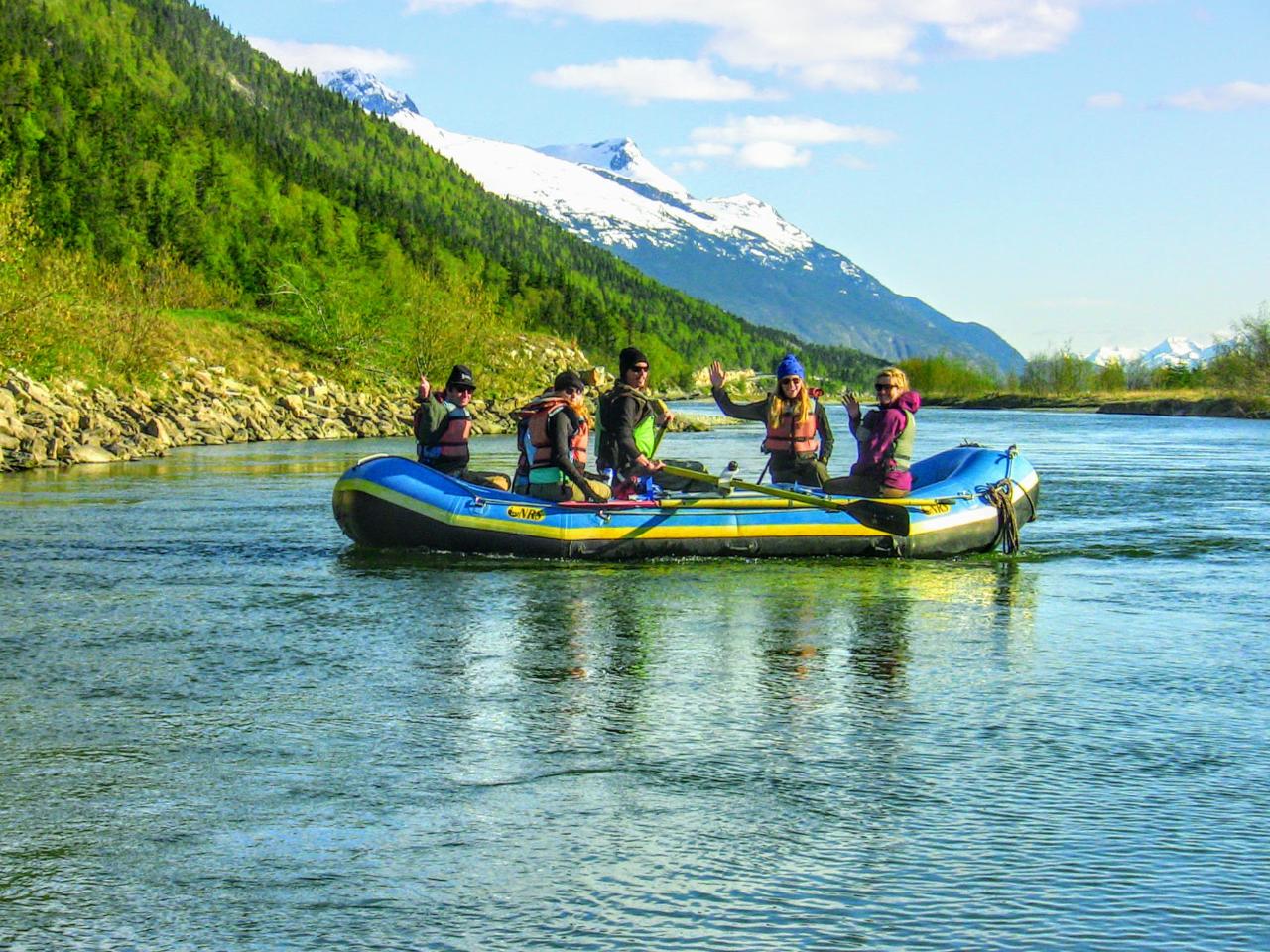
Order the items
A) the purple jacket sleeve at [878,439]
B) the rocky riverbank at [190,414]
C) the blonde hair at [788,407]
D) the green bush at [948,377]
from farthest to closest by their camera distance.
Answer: the green bush at [948,377]
the rocky riverbank at [190,414]
the blonde hair at [788,407]
the purple jacket sleeve at [878,439]

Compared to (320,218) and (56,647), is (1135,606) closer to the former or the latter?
(56,647)

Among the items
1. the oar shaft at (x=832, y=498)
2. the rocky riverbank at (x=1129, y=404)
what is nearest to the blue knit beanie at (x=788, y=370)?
the oar shaft at (x=832, y=498)

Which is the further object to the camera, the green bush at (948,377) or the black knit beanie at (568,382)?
the green bush at (948,377)

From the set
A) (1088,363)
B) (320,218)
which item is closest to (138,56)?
(320,218)

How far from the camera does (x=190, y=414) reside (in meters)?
50.7

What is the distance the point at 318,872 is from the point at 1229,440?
53.0 meters

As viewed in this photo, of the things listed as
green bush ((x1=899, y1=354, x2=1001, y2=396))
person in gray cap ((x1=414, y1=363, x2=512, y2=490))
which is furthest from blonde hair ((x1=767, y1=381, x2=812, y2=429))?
green bush ((x1=899, y1=354, x2=1001, y2=396))

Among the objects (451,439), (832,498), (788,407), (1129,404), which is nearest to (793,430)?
(788,407)

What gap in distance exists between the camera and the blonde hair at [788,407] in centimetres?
1738

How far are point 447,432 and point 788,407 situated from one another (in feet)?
12.2

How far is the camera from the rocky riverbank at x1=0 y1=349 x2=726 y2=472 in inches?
1384

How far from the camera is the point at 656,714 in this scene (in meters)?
9.09

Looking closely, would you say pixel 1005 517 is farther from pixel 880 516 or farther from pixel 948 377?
pixel 948 377

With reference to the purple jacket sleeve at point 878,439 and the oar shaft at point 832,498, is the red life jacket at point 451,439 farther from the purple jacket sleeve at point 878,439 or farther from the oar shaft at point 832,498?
the purple jacket sleeve at point 878,439
